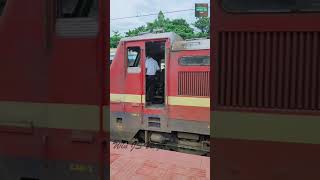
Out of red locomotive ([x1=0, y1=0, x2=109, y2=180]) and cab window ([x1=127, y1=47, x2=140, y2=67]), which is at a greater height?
cab window ([x1=127, y1=47, x2=140, y2=67])

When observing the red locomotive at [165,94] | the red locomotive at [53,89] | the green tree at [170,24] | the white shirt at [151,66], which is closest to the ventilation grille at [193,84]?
the red locomotive at [165,94]

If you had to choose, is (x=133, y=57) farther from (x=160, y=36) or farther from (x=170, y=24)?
(x=170, y=24)

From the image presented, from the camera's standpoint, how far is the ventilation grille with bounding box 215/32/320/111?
215 cm

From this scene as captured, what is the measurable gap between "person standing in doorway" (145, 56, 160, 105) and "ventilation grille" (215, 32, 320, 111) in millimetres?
8307

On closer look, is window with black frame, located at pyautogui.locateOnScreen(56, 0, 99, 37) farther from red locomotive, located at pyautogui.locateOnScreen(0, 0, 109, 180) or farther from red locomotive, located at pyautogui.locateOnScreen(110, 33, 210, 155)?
red locomotive, located at pyautogui.locateOnScreen(110, 33, 210, 155)

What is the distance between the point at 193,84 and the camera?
9.84 metres

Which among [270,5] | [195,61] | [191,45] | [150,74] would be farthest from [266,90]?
[150,74]

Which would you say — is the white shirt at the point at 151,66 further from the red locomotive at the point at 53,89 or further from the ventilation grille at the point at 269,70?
the ventilation grille at the point at 269,70

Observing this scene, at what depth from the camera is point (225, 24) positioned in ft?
7.27

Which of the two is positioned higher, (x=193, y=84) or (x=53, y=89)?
(x=53, y=89)

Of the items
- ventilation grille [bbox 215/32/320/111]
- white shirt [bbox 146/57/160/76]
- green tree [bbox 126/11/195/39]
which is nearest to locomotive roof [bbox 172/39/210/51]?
white shirt [bbox 146/57/160/76]

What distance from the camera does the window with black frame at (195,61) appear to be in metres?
9.63

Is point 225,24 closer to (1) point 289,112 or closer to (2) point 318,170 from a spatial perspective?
(1) point 289,112

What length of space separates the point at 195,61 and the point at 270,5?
762 cm
